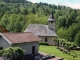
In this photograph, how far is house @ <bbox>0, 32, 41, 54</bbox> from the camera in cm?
3894

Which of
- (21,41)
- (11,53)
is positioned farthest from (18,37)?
(11,53)

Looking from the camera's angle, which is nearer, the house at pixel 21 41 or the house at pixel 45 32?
the house at pixel 21 41

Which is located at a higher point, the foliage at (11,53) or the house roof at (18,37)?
the house roof at (18,37)

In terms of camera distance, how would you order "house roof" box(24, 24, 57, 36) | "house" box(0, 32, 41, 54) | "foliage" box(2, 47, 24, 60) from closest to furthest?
"foliage" box(2, 47, 24, 60)
"house" box(0, 32, 41, 54)
"house roof" box(24, 24, 57, 36)

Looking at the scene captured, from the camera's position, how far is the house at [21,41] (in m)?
38.9

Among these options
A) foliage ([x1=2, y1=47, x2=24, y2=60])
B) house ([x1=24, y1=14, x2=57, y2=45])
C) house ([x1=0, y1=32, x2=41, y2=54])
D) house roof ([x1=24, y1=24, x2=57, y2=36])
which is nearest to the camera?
foliage ([x1=2, y1=47, x2=24, y2=60])

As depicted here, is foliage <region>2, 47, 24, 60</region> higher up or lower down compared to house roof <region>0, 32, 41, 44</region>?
lower down

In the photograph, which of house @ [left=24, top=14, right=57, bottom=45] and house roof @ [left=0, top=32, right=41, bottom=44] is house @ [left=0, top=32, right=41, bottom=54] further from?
house @ [left=24, top=14, right=57, bottom=45]

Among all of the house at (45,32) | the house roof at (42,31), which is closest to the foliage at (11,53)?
the house at (45,32)

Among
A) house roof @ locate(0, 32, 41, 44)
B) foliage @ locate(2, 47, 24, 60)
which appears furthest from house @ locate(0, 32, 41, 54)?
foliage @ locate(2, 47, 24, 60)

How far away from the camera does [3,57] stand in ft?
115

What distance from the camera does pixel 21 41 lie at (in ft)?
132

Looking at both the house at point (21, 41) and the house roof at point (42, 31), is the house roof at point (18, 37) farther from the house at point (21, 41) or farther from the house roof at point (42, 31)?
the house roof at point (42, 31)

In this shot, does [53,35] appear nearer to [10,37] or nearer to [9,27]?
[10,37]
